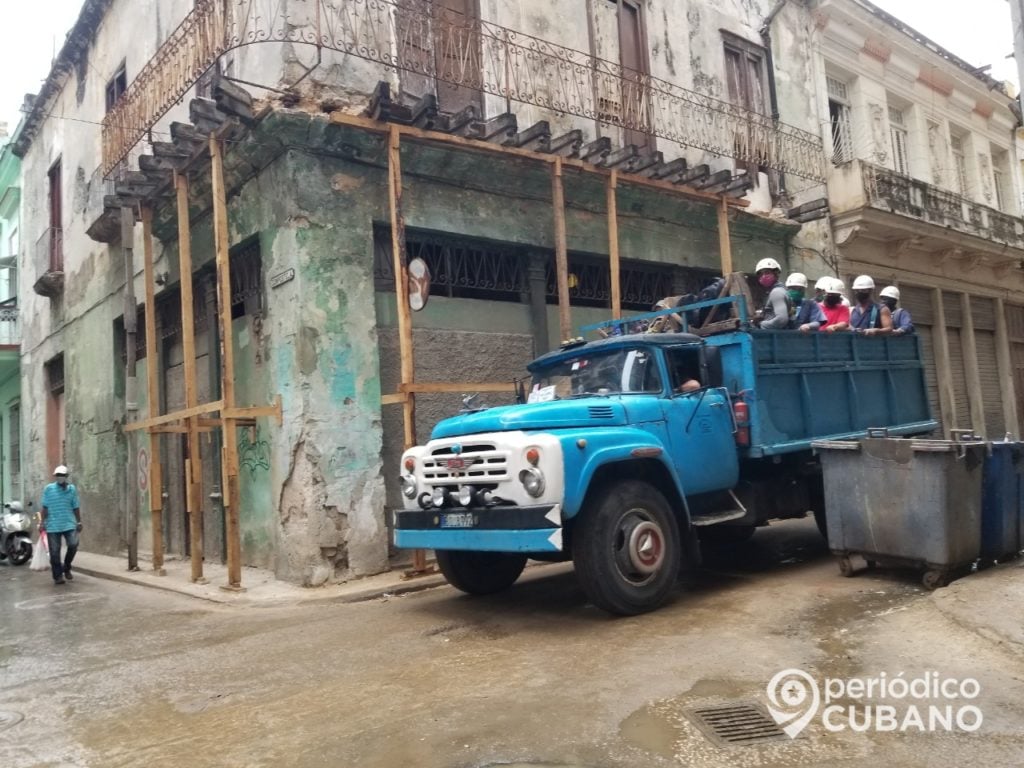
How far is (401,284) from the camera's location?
802 cm

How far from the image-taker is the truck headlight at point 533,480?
5465 mm

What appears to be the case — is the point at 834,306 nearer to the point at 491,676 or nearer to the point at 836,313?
the point at 836,313

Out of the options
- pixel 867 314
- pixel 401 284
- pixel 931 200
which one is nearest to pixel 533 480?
pixel 401 284

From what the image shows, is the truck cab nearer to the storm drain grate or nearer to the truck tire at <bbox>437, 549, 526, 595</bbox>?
the truck tire at <bbox>437, 549, 526, 595</bbox>

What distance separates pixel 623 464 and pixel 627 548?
608 millimetres

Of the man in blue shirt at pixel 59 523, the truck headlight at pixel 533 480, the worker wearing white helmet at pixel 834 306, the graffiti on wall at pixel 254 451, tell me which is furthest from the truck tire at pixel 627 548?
the man in blue shirt at pixel 59 523

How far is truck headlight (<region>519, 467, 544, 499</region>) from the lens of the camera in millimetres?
5465

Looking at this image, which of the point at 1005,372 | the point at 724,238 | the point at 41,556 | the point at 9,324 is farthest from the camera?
the point at 9,324

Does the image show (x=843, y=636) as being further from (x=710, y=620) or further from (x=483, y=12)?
(x=483, y=12)

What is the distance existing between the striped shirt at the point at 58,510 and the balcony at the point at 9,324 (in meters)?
9.28

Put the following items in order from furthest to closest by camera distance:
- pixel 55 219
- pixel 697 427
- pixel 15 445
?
1. pixel 15 445
2. pixel 55 219
3. pixel 697 427

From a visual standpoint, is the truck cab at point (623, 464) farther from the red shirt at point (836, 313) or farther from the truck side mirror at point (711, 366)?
the red shirt at point (836, 313)

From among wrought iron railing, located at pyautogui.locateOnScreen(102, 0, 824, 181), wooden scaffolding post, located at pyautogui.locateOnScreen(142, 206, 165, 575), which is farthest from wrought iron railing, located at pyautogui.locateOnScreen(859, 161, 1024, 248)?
wooden scaffolding post, located at pyautogui.locateOnScreen(142, 206, 165, 575)

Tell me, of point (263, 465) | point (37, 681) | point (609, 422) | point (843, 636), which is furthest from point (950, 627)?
point (263, 465)
